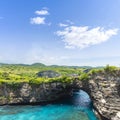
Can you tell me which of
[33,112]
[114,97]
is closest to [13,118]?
[33,112]

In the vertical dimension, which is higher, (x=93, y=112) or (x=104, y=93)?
(x=104, y=93)

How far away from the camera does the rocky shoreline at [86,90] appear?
45.0 m

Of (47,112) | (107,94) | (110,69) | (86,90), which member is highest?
(110,69)

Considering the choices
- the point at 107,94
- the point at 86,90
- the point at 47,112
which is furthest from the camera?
the point at 86,90

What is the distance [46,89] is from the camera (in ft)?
218

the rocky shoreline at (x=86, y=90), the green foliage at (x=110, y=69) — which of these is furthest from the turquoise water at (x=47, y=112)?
the green foliage at (x=110, y=69)

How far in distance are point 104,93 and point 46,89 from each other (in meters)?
24.3

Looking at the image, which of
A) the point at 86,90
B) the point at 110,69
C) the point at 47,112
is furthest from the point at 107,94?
the point at 47,112

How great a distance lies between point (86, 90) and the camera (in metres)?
64.1

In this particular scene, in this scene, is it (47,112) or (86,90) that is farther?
(86,90)

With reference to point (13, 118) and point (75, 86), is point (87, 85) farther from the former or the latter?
point (13, 118)

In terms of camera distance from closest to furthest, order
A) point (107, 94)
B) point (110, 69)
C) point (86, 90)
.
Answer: point (107, 94) → point (110, 69) → point (86, 90)

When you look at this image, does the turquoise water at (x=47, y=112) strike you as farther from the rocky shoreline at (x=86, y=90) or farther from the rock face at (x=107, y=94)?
→ the rock face at (x=107, y=94)

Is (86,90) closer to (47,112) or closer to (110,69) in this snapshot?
(47,112)
